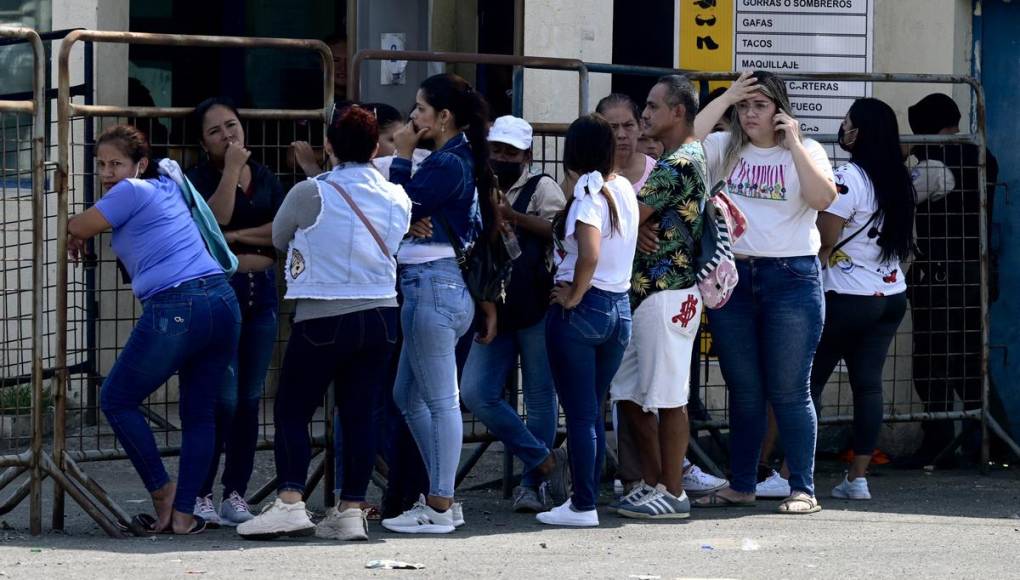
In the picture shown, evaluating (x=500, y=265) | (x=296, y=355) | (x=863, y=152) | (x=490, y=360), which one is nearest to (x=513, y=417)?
(x=490, y=360)

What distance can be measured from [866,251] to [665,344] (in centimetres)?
133

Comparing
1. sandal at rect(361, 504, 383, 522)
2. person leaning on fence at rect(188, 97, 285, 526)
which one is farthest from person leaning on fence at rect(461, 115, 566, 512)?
person leaning on fence at rect(188, 97, 285, 526)

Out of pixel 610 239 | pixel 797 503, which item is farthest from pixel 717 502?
pixel 610 239

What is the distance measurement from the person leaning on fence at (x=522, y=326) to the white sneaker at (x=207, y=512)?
1174mm

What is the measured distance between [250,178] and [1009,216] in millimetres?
4592

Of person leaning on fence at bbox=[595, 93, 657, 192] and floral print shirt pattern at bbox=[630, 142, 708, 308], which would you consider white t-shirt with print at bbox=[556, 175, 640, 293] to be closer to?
floral print shirt pattern at bbox=[630, 142, 708, 308]

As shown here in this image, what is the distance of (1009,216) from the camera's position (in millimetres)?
9828

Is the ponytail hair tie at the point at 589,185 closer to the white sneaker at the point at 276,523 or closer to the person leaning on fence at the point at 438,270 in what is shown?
the person leaning on fence at the point at 438,270

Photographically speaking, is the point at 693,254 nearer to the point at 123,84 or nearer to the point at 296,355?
the point at 296,355

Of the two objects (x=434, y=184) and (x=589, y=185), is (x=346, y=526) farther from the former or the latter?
(x=589, y=185)

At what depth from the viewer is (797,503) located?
7.70 m

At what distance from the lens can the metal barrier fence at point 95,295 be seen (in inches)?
276

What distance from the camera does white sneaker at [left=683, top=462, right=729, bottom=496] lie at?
820cm

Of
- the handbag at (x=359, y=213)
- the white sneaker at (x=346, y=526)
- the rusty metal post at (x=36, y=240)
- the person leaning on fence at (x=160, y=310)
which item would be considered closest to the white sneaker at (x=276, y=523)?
the white sneaker at (x=346, y=526)
